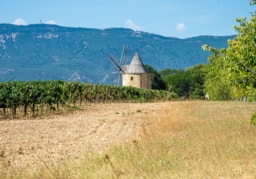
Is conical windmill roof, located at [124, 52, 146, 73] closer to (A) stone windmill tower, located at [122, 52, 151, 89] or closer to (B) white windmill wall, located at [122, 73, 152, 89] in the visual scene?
(A) stone windmill tower, located at [122, 52, 151, 89]

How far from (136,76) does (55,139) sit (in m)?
68.0

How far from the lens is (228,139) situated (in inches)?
588

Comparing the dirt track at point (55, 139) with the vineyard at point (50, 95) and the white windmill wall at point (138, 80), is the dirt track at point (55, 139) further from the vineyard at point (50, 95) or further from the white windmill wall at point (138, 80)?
the white windmill wall at point (138, 80)

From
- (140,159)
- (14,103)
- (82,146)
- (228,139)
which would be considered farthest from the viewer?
(14,103)

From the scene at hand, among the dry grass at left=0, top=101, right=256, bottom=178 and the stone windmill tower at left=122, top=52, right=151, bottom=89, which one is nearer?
the dry grass at left=0, top=101, right=256, bottom=178

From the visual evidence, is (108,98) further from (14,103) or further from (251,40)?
(251,40)

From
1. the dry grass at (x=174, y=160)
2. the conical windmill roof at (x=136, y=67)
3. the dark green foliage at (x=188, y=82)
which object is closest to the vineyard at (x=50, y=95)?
the dry grass at (x=174, y=160)

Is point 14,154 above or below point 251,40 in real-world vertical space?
below

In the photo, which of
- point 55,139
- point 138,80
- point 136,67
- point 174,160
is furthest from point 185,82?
point 174,160

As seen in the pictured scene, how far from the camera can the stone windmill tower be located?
85.6 meters

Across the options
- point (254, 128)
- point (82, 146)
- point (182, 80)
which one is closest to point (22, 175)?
point (82, 146)

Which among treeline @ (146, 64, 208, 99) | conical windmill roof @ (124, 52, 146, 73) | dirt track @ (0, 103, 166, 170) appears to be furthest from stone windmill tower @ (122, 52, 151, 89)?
dirt track @ (0, 103, 166, 170)

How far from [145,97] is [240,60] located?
172 ft

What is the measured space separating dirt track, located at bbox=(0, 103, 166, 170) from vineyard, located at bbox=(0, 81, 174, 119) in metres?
5.73
